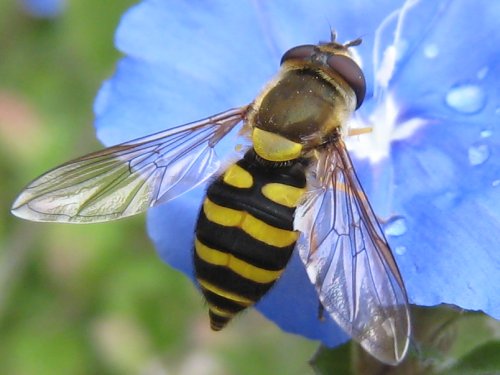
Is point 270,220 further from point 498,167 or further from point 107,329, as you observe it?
point 107,329

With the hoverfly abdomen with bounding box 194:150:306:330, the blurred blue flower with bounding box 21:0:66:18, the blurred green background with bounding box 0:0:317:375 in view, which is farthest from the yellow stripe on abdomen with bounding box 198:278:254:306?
the blurred blue flower with bounding box 21:0:66:18

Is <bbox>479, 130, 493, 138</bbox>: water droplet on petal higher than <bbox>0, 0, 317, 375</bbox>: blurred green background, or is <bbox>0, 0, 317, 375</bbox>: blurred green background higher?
<bbox>0, 0, 317, 375</bbox>: blurred green background

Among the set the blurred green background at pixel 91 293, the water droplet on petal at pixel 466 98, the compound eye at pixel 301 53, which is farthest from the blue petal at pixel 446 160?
the blurred green background at pixel 91 293

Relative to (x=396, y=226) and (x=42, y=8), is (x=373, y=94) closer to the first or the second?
(x=396, y=226)

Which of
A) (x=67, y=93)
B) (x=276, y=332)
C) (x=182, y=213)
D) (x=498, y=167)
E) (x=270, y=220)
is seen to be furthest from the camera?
(x=67, y=93)

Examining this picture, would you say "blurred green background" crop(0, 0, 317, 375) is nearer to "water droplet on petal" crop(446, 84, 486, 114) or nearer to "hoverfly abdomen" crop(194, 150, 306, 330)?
"water droplet on petal" crop(446, 84, 486, 114)

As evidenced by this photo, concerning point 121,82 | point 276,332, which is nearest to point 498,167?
point 121,82
